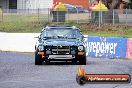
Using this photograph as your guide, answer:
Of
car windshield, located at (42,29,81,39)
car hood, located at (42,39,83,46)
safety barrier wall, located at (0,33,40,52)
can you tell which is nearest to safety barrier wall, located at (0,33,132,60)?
car windshield, located at (42,29,81,39)

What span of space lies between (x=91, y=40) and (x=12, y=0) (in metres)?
50.8

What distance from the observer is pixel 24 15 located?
160ft

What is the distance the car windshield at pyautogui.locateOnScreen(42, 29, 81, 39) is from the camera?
19109mm

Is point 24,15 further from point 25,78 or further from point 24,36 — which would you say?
point 25,78

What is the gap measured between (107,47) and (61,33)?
15.4 ft

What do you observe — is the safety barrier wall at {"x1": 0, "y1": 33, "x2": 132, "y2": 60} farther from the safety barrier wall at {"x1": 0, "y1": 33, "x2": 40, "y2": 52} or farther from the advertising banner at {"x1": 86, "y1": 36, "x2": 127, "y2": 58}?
the safety barrier wall at {"x1": 0, "y1": 33, "x2": 40, "y2": 52}

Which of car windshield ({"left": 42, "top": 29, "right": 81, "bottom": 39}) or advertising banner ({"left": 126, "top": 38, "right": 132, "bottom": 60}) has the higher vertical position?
car windshield ({"left": 42, "top": 29, "right": 81, "bottom": 39})

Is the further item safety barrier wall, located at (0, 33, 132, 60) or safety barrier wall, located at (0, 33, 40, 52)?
safety barrier wall, located at (0, 33, 40, 52)

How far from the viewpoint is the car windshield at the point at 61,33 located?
19.1 meters

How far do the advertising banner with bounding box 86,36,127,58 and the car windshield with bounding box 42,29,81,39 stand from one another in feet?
13.4

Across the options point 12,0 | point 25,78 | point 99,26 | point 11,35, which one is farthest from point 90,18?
point 25,78

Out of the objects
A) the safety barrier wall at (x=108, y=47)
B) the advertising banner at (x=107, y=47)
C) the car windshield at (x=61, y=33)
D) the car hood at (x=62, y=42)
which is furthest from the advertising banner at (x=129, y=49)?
the car hood at (x=62, y=42)

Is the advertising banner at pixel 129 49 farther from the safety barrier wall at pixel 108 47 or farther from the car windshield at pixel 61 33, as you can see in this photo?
the car windshield at pixel 61 33

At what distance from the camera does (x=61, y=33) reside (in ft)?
63.7
